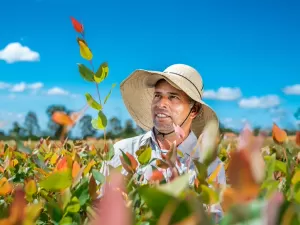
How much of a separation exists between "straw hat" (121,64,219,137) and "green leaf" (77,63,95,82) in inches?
63.2

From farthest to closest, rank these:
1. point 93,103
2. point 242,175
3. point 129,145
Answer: point 129,145 → point 93,103 → point 242,175

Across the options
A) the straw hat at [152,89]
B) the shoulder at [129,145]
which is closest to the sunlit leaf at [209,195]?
the shoulder at [129,145]

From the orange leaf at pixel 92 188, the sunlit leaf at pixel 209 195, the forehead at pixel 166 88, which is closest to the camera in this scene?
the sunlit leaf at pixel 209 195

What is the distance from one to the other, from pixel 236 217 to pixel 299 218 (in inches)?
4.1

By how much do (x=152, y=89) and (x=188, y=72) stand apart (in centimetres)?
36

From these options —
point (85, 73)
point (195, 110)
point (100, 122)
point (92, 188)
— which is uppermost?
point (195, 110)

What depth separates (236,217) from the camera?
0.38 metres

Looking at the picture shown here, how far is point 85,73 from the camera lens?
115 centimetres

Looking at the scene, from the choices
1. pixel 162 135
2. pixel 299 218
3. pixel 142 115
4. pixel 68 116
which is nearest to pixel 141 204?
pixel 68 116

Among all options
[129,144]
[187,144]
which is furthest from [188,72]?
[129,144]

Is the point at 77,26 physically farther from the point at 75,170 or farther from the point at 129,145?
the point at 129,145

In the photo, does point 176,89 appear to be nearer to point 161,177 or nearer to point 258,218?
point 161,177

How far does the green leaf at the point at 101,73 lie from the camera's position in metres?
1.15

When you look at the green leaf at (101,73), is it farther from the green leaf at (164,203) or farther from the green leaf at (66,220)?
the green leaf at (164,203)
